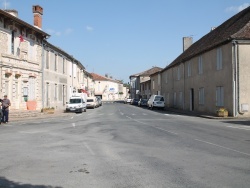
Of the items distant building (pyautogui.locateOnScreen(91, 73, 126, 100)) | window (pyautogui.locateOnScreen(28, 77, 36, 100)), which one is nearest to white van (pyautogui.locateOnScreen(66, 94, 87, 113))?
window (pyautogui.locateOnScreen(28, 77, 36, 100))

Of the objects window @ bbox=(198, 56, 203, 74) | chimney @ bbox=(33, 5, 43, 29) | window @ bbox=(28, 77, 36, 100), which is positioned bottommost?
window @ bbox=(28, 77, 36, 100)

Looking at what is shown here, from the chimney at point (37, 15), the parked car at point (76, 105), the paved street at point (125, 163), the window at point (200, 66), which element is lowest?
the paved street at point (125, 163)

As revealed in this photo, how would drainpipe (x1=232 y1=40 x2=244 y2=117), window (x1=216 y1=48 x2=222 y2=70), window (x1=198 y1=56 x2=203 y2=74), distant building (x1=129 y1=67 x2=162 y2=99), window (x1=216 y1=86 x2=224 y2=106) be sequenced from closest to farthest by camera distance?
1. drainpipe (x1=232 y1=40 x2=244 y2=117)
2. window (x1=216 y1=86 x2=224 y2=106)
3. window (x1=216 y1=48 x2=222 y2=70)
4. window (x1=198 y1=56 x2=203 y2=74)
5. distant building (x1=129 y1=67 x2=162 y2=99)

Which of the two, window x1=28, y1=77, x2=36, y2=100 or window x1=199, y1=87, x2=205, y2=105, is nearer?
window x1=28, y1=77, x2=36, y2=100

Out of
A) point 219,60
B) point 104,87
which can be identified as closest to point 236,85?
point 219,60

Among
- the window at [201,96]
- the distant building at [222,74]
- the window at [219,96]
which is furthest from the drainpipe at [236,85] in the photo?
the window at [201,96]

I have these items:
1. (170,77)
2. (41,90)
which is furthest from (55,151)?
(170,77)

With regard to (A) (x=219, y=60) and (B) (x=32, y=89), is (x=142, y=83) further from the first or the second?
(A) (x=219, y=60)

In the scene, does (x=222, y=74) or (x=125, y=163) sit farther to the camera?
(x=222, y=74)

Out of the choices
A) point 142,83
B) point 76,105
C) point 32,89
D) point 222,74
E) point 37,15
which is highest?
point 37,15

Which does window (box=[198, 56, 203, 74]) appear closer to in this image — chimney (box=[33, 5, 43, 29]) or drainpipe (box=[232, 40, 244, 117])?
drainpipe (box=[232, 40, 244, 117])

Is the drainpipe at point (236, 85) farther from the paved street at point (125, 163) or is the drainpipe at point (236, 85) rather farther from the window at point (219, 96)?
the paved street at point (125, 163)

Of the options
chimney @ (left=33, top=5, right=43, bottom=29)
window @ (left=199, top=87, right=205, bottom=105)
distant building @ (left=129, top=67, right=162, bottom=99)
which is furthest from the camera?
distant building @ (left=129, top=67, right=162, bottom=99)

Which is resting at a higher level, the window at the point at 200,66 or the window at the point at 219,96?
the window at the point at 200,66
